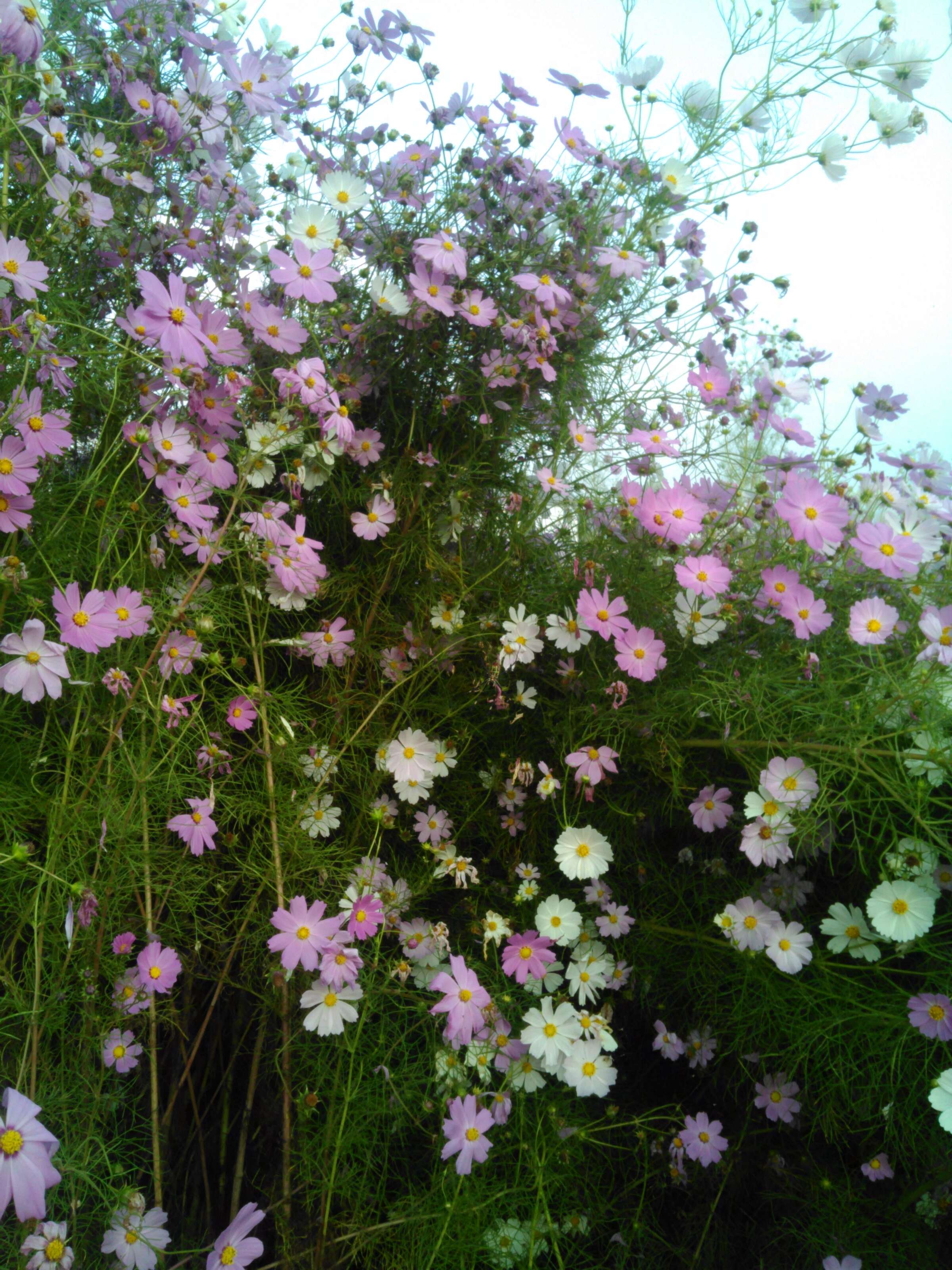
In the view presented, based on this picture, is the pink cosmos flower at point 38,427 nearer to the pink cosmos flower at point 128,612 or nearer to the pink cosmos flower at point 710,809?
the pink cosmos flower at point 128,612

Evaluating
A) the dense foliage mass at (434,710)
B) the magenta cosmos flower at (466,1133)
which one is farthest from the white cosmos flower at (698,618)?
the magenta cosmos flower at (466,1133)

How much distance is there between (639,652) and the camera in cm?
100

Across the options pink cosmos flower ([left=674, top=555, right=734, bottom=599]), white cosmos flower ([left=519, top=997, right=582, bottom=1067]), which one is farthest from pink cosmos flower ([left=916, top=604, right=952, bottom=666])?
Answer: white cosmos flower ([left=519, top=997, right=582, bottom=1067])

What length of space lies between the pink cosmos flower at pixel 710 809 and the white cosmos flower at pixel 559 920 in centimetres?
17

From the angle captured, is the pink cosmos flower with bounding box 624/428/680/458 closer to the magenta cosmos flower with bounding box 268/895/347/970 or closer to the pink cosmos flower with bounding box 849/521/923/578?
the pink cosmos flower with bounding box 849/521/923/578

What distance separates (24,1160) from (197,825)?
0.35 metres

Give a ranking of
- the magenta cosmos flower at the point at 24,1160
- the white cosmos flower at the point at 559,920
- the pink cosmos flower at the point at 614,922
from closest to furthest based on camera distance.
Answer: the magenta cosmos flower at the point at 24,1160 → the white cosmos flower at the point at 559,920 → the pink cosmos flower at the point at 614,922

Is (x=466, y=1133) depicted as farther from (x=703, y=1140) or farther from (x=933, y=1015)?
A: (x=933, y=1015)

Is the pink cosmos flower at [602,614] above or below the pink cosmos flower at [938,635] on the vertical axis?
below

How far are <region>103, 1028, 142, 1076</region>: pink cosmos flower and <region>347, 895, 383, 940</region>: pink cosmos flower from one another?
0.76 ft

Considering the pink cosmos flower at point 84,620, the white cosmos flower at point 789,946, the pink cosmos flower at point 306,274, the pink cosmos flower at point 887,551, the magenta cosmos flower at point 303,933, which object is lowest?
the magenta cosmos flower at point 303,933

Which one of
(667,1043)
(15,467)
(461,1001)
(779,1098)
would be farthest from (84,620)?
(779,1098)

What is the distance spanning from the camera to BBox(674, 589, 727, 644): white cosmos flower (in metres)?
1.01

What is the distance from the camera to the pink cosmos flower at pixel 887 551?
0.95m
